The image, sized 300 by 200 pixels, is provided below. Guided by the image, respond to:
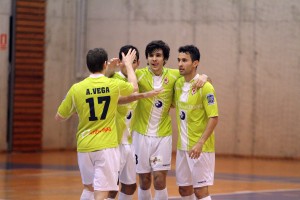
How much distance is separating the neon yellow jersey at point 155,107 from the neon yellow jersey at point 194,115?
414 mm

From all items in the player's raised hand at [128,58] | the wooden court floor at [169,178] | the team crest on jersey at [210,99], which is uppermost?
the player's raised hand at [128,58]

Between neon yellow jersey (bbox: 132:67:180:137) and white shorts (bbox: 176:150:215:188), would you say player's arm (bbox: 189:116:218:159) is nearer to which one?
white shorts (bbox: 176:150:215:188)

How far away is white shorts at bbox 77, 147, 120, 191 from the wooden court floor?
3.66 metres

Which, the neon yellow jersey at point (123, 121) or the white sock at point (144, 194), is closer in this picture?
the neon yellow jersey at point (123, 121)

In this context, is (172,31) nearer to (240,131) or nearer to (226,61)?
(226,61)

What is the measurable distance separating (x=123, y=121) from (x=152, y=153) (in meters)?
0.59

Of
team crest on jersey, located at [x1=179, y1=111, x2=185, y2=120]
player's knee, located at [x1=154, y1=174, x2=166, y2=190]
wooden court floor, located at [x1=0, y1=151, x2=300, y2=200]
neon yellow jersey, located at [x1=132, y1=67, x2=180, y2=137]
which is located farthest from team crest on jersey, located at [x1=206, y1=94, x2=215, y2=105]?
wooden court floor, located at [x1=0, y1=151, x2=300, y2=200]

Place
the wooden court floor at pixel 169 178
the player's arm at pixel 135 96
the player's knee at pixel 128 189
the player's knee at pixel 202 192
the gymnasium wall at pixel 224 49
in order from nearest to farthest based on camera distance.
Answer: the player's arm at pixel 135 96 → the player's knee at pixel 202 192 → the player's knee at pixel 128 189 → the wooden court floor at pixel 169 178 → the gymnasium wall at pixel 224 49

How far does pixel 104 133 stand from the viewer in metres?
8.55

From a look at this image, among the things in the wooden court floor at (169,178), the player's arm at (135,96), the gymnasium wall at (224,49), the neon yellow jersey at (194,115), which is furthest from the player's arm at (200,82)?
the gymnasium wall at (224,49)

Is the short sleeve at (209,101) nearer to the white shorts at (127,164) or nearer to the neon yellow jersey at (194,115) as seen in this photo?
the neon yellow jersey at (194,115)

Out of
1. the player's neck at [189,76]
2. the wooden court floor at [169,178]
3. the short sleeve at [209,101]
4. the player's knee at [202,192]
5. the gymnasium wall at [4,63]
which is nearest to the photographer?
the short sleeve at [209,101]

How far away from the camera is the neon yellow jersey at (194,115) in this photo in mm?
9328

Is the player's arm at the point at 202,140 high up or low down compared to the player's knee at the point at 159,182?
up
